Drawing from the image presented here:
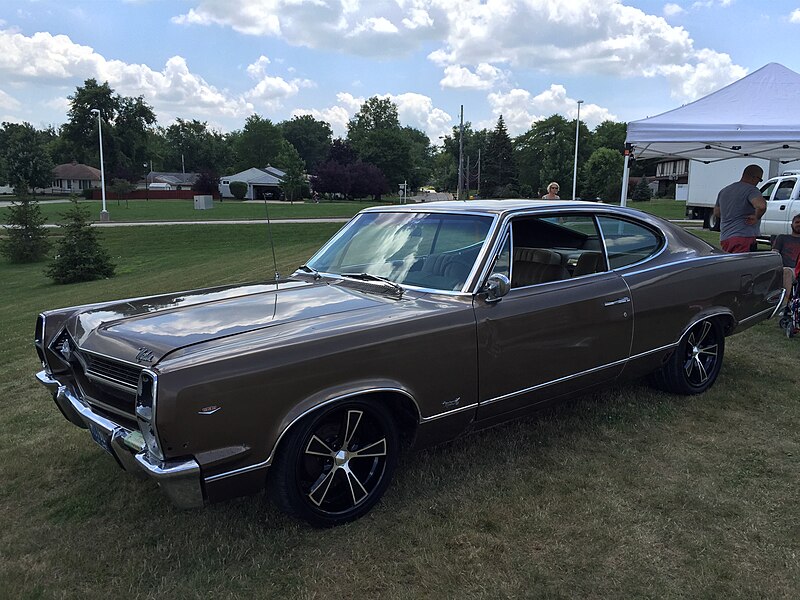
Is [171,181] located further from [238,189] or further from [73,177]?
[238,189]

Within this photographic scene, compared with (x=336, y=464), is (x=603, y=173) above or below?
above

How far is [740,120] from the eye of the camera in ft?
28.4

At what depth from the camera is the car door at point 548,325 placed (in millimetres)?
3344

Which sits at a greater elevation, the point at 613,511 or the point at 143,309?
the point at 143,309

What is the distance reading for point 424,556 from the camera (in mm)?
2770

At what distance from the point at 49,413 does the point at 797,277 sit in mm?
7312

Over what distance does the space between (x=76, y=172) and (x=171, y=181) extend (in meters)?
15.0

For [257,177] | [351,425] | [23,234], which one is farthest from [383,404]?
[257,177]

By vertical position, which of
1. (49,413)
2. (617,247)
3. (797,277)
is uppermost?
(617,247)

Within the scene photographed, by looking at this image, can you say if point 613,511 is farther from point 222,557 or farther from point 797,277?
point 797,277

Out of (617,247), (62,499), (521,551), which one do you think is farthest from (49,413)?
(617,247)

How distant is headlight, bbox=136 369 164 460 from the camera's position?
2.38 m

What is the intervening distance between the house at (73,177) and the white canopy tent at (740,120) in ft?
338

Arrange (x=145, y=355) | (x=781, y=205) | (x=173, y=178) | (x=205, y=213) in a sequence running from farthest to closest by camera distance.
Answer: (x=173, y=178)
(x=205, y=213)
(x=781, y=205)
(x=145, y=355)
